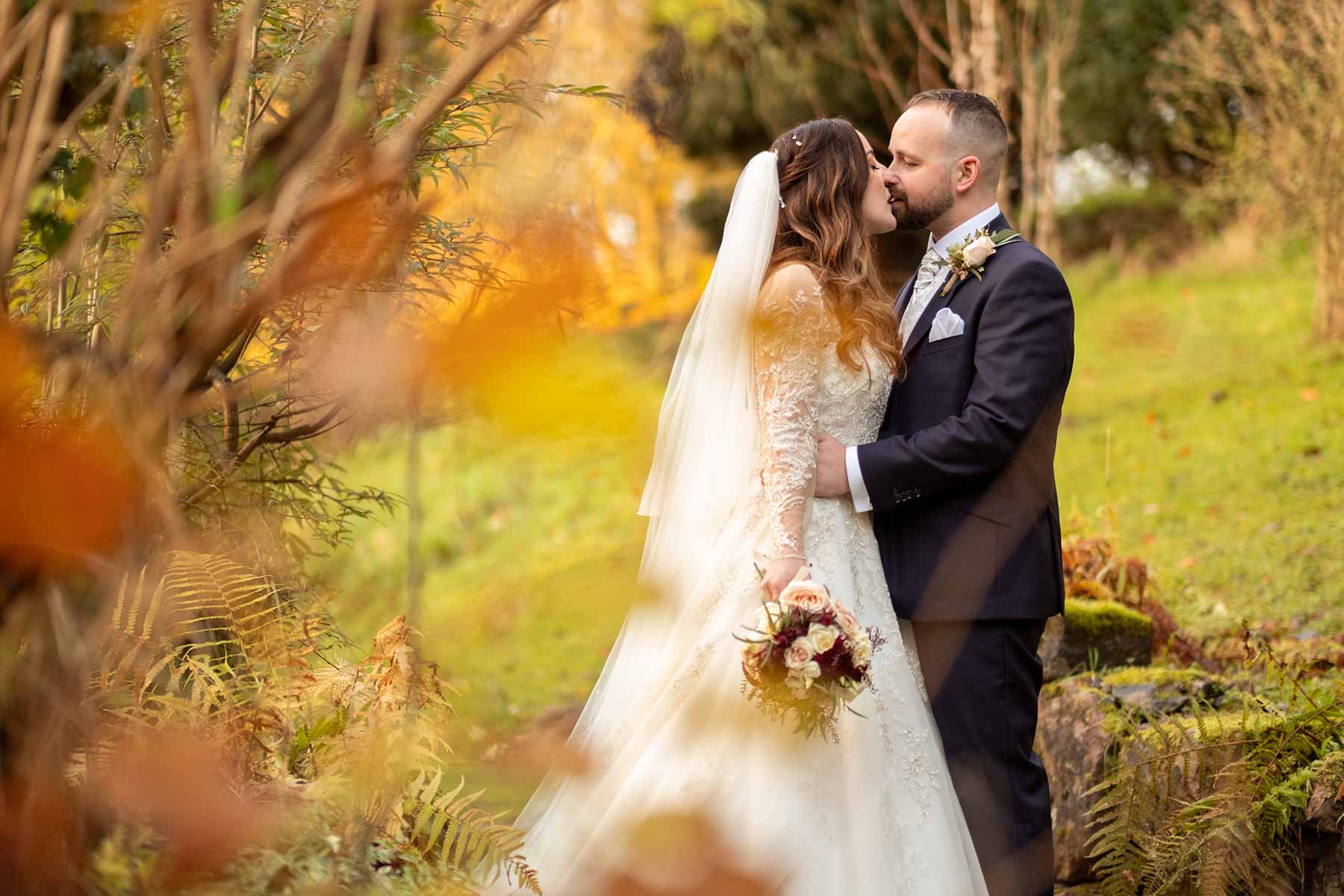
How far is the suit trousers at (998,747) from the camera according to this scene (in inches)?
120

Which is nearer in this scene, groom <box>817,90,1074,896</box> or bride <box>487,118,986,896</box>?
bride <box>487,118,986,896</box>

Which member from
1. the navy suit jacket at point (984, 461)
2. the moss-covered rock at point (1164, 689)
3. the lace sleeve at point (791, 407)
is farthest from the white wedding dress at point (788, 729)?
the moss-covered rock at point (1164, 689)

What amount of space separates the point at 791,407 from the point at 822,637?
2.47 ft

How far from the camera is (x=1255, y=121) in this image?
36.5 ft

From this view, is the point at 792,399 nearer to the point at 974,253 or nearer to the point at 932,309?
the point at 932,309

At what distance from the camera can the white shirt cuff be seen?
3121 mm

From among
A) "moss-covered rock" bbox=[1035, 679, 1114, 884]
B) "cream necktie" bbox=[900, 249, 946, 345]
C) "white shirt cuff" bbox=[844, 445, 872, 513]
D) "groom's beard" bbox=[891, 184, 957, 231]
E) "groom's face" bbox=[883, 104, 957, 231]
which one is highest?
"groom's face" bbox=[883, 104, 957, 231]

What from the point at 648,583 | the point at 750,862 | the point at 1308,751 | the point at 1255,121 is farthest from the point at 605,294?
the point at 1255,121

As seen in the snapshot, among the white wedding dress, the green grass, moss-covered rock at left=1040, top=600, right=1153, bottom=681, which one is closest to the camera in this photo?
the white wedding dress

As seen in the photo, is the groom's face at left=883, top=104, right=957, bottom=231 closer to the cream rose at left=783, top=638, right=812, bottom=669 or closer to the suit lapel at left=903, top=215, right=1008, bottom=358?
the suit lapel at left=903, top=215, right=1008, bottom=358

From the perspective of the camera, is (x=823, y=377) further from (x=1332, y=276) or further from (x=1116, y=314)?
(x=1116, y=314)

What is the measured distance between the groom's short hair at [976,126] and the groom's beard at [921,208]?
13 centimetres

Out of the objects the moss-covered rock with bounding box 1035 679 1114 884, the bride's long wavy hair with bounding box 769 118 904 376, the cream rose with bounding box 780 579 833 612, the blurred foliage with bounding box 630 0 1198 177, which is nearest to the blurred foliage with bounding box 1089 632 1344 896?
the moss-covered rock with bounding box 1035 679 1114 884

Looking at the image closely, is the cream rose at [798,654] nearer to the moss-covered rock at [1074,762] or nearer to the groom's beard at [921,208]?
the groom's beard at [921,208]
